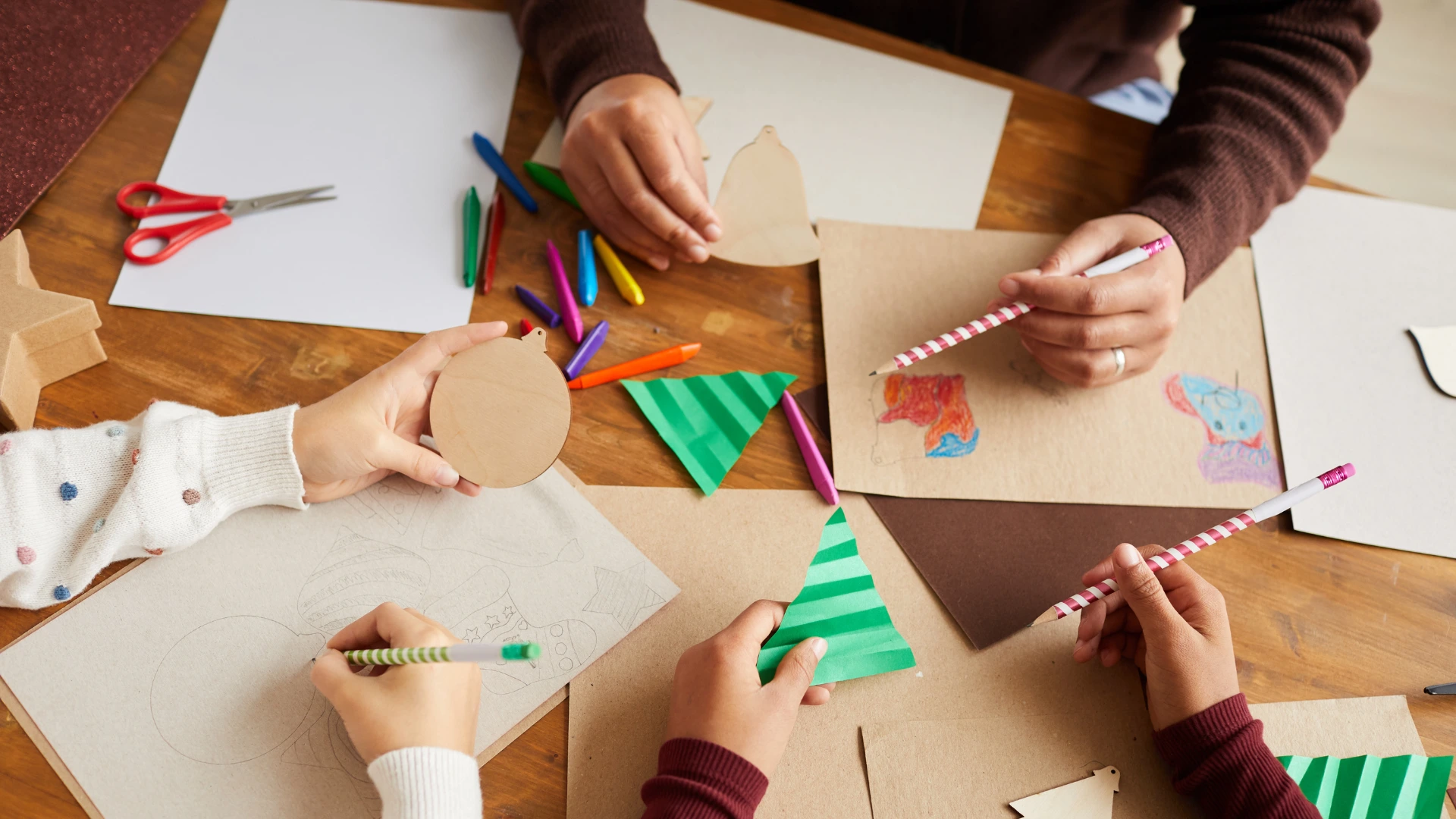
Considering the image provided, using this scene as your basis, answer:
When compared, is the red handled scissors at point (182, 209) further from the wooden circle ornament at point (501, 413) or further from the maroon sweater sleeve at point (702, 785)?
the maroon sweater sleeve at point (702, 785)

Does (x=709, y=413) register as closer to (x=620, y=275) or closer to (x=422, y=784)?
(x=620, y=275)

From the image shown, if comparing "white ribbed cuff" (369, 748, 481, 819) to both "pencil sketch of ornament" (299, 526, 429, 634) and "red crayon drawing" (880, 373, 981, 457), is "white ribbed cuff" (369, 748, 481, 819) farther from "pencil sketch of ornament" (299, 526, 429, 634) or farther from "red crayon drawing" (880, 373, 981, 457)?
"red crayon drawing" (880, 373, 981, 457)

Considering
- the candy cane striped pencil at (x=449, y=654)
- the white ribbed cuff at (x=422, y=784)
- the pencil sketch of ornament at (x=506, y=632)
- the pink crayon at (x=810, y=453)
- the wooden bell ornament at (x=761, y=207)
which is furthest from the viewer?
the wooden bell ornament at (x=761, y=207)

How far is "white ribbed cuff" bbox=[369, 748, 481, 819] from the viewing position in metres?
0.68

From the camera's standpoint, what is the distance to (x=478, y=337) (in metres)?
0.85

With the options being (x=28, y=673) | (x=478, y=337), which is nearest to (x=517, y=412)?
(x=478, y=337)

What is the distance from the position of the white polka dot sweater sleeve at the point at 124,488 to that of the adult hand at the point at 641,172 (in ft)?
→ 1.30

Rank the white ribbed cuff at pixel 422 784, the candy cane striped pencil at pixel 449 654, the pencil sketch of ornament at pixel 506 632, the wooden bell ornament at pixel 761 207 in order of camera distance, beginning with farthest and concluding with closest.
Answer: the wooden bell ornament at pixel 761 207 < the pencil sketch of ornament at pixel 506 632 < the white ribbed cuff at pixel 422 784 < the candy cane striped pencil at pixel 449 654

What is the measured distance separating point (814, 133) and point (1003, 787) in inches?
30.3

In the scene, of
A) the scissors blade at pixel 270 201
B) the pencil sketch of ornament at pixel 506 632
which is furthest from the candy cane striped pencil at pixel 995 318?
the scissors blade at pixel 270 201

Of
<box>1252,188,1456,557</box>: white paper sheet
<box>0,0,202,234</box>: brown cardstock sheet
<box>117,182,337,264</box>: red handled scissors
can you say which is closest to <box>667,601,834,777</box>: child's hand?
<box>1252,188,1456,557</box>: white paper sheet

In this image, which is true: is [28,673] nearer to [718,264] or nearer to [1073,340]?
[718,264]

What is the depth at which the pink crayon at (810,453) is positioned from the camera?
0.89 meters

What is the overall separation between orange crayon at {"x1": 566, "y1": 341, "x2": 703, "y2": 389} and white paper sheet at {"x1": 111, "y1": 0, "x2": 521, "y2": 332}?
0.51ft
